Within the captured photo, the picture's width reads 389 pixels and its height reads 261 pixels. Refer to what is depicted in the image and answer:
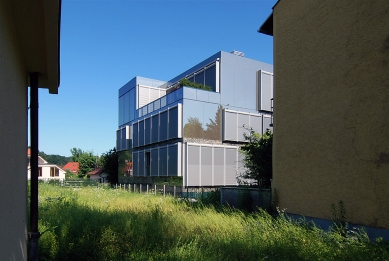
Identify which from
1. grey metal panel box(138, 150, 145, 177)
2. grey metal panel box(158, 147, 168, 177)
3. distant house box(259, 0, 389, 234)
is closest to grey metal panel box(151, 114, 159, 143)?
grey metal panel box(158, 147, 168, 177)

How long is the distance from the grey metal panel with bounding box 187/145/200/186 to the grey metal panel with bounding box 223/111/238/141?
10.2 ft

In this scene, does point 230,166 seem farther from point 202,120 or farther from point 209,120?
point 202,120

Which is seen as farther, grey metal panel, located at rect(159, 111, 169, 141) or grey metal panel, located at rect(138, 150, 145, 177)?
grey metal panel, located at rect(138, 150, 145, 177)

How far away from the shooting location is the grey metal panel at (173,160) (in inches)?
1000

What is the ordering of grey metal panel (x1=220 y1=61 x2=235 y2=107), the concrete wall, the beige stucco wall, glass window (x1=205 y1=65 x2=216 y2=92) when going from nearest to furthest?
the beige stucco wall → the concrete wall → grey metal panel (x1=220 y1=61 x2=235 y2=107) → glass window (x1=205 y1=65 x2=216 y2=92)

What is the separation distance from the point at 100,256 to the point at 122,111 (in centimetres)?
3392

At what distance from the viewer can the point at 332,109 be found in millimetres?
7883

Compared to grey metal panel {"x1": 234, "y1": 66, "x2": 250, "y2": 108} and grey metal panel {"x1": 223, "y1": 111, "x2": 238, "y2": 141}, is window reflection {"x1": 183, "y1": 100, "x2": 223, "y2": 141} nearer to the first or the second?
grey metal panel {"x1": 223, "y1": 111, "x2": 238, "y2": 141}

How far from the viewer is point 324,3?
843 centimetres

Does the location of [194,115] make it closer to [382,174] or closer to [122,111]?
[122,111]

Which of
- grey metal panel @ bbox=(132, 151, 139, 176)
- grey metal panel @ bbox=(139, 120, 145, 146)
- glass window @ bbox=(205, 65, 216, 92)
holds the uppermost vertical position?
glass window @ bbox=(205, 65, 216, 92)

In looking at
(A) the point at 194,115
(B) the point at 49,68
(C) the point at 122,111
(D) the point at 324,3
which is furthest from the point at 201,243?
(C) the point at 122,111

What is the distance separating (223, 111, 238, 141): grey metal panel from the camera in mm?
26781

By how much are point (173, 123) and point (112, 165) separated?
19103 millimetres
